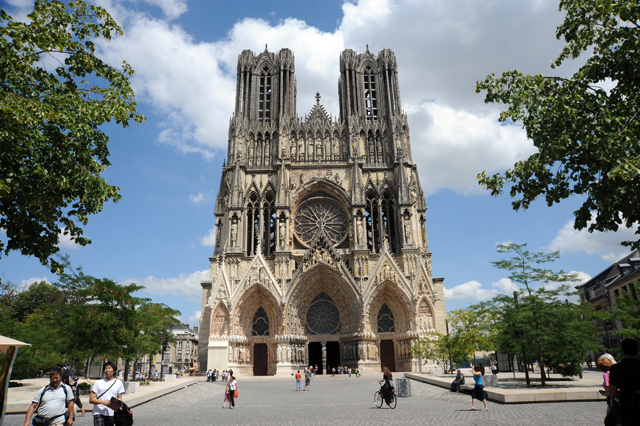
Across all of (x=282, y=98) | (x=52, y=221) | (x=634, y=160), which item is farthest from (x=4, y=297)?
(x=634, y=160)

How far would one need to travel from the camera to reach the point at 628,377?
5.03m

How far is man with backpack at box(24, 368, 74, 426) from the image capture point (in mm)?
6422

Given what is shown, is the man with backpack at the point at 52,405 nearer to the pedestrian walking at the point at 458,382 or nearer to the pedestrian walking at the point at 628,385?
the pedestrian walking at the point at 628,385

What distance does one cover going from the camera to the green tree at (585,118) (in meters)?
9.76

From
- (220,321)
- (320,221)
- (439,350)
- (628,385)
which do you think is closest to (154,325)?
(220,321)

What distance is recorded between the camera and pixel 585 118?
10422 mm

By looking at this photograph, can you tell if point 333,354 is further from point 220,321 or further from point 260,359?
point 220,321

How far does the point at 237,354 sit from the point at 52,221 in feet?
83.3

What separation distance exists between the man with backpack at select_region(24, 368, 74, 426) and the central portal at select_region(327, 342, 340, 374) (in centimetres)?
3223

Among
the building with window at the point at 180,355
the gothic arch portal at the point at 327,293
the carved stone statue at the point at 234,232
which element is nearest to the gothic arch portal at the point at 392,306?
the gothic arch portal at the point at 327,293

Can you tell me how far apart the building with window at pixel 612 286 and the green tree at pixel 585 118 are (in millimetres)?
29994

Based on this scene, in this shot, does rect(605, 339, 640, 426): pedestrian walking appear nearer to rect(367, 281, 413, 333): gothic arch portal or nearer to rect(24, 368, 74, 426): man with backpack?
rect(24, 368, 74, 426): man with backpack

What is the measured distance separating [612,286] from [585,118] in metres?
38.9

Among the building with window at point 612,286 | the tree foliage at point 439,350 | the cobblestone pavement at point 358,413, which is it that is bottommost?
the cobblestone pavement at point 358,413
